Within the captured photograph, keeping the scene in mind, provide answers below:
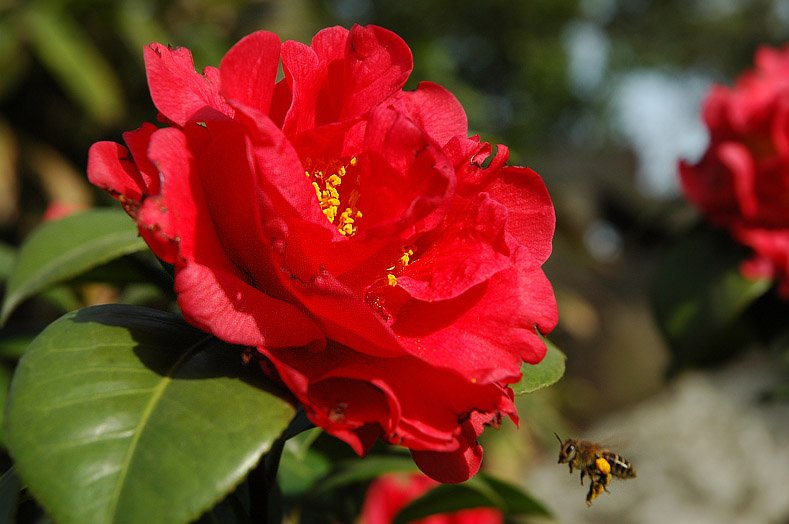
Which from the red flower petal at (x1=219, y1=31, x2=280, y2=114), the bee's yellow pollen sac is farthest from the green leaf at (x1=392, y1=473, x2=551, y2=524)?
the red flower petal at (x1=219, y1=31, x2=280, y2=114)

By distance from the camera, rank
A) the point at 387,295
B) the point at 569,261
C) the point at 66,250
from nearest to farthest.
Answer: the point at 387,295 → the point at 66,250 → the point at 569,261

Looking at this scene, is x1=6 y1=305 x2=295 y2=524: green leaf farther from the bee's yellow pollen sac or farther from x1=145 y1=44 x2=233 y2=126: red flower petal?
the bee's yellow pollen sac

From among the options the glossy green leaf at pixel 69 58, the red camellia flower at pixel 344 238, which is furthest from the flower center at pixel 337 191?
the glossy green leaf at pixel 69 58

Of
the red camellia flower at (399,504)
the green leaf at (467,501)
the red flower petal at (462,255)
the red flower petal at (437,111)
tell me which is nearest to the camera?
the red flower petal at (462,255)

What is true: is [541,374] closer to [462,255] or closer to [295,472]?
[462,255]

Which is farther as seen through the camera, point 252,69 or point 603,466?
point 603,466

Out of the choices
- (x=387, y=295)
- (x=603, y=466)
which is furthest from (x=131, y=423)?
(x=603, y=466)

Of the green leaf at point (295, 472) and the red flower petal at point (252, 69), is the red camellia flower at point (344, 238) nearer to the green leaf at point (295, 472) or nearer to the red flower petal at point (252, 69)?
the red flower petal at point (252, 69)
